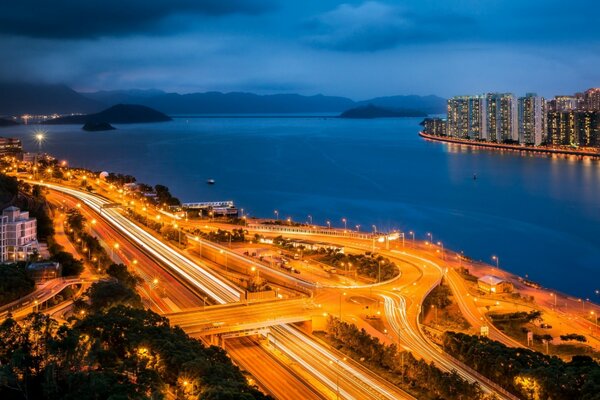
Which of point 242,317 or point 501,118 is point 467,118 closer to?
point 501,118

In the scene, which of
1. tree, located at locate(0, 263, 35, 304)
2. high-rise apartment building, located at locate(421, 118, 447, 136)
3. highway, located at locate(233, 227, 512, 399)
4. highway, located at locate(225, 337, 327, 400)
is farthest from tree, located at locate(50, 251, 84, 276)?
high-rise apartment building, located at locate(421, 118, 447, 136)

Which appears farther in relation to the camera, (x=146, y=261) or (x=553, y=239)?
(x=553, y=239)

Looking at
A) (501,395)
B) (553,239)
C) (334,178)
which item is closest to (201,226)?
(553,239)

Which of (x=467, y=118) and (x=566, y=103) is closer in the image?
(x=467, y=118)

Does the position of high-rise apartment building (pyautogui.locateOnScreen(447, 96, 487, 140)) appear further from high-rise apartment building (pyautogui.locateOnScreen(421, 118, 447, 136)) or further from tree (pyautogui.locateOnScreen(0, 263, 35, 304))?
tree (pyautogui.locateOnScreen(0, 263, 35, 304))

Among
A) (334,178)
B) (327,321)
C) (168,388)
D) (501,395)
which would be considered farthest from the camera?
(334,178)

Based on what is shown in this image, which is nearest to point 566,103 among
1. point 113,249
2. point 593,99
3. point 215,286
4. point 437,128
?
point 593,99

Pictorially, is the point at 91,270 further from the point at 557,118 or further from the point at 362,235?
the point at 557,118
